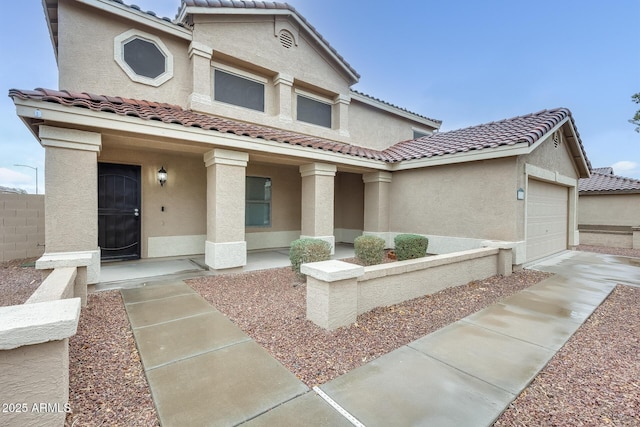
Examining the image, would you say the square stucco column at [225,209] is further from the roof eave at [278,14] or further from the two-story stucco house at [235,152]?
the roof eave at [278,14]

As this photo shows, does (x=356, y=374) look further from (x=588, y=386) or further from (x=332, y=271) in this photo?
(x=588, y=386)

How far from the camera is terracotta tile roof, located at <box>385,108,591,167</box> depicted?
24.6ft

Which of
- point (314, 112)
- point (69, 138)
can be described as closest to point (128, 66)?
point (69, 138)

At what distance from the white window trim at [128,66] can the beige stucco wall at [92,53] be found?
78 mm

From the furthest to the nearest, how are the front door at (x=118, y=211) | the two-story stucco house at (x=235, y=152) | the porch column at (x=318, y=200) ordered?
the porch column at (x=318, y=200) → the front door at (x=118, y=211) → the two-story stucco house at (x=235, y=152)

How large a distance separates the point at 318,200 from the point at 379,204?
2866mm

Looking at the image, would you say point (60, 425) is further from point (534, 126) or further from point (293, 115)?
point (534, 126)

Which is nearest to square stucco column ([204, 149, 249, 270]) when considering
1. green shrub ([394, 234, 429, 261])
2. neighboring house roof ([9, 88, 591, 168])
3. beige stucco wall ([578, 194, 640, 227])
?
neighboring house roof ([9, 88, 591, 168])

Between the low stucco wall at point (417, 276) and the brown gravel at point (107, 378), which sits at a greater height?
the low stucco wall at point (417, 276)

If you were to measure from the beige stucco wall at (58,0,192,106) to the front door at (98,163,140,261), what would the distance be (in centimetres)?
200

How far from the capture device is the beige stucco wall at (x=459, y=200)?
7.57 meters

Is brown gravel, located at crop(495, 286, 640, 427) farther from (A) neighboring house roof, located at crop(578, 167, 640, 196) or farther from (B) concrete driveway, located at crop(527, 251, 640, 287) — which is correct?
(A) neighboring house roof, located at crop(578, 167, 640, 196)

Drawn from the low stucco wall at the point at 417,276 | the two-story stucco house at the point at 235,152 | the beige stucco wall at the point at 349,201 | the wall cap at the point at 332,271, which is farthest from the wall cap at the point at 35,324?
the beige stucco wall at the point at 349,201

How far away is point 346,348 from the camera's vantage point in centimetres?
345
